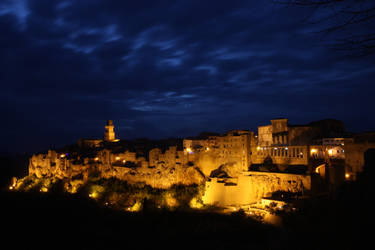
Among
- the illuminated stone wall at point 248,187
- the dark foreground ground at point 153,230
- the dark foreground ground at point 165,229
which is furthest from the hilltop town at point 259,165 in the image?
the dark foreground ground at point 153,230

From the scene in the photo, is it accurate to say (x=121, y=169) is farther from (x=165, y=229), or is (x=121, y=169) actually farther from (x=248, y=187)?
(x=248, y=187)

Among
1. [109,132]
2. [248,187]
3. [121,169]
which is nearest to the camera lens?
Result: [248,187]

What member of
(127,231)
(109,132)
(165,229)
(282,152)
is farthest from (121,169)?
(109,132)

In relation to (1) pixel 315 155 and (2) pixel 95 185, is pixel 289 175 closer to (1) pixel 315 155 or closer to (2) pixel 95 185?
(1) pixel 315 155

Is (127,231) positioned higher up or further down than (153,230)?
higher up

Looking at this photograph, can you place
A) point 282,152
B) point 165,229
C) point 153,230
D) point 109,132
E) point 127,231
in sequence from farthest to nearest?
point 109,132 < point 282,152 < point 153,230 < point 165,229 < point 127,231

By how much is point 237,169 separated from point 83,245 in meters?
12.2

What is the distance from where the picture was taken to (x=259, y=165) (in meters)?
20.8

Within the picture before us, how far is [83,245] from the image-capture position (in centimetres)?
1304

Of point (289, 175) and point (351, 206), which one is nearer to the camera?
point (351, 206)

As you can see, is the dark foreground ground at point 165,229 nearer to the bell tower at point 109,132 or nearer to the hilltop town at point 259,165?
the hilltop town at point 259,165

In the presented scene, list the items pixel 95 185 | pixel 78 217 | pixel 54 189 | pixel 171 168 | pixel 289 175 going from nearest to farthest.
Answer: pixel 289 175 < pixel 78 217 < pixel 171 168 < pixel 95 185 < pixel 54 189

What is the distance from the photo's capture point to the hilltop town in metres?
16.6

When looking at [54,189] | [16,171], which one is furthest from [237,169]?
[16,171]
